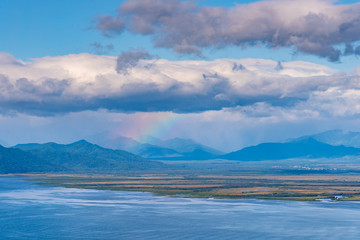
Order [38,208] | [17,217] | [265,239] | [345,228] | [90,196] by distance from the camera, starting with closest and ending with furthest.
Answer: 1. [265,239]
2. [345,228]
3. [17,217]
4. [38,208]
5. [90,196]

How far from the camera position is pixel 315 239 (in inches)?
3900

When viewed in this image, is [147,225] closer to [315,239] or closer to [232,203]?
[315,239]

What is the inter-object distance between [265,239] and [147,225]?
2709 centimetres

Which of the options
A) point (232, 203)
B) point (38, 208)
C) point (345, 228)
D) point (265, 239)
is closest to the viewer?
point (265, 239)

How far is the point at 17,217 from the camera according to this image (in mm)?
125812

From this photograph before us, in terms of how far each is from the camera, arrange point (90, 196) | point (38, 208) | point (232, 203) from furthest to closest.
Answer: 1. point (90, 196)
2. point (232, 203)
3. point (38, 208)

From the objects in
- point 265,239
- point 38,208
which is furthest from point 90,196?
point 265,239

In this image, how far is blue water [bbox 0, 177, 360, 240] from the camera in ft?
341

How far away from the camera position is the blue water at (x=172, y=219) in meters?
104

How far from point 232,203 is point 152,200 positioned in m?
25.3

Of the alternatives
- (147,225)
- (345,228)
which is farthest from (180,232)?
(345,228)

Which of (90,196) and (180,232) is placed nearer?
(180,232)

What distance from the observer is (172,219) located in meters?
122

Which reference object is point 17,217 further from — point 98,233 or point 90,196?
point 90,196
